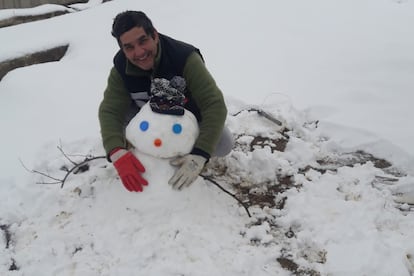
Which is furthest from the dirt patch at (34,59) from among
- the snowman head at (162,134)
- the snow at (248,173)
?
the snowman head at (162,134)

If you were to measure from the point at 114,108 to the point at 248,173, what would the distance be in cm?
83

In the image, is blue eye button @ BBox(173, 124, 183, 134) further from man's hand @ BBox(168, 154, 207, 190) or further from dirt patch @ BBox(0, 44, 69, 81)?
dirt patch @ BBox(0, 44, 69, 81)

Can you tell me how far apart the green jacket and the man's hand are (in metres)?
0.04

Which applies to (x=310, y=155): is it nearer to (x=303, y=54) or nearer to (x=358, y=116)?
(x=358, y=116)

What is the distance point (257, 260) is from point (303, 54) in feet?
7.94

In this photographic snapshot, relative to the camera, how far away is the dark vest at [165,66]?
1.91 metres

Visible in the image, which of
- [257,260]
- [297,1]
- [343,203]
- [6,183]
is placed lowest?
[6,183]

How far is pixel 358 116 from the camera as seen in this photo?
271cm

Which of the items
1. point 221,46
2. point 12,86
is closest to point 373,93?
point 221,46

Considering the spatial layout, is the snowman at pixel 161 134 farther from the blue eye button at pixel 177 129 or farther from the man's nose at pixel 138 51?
the man's nose at pixel 138 51

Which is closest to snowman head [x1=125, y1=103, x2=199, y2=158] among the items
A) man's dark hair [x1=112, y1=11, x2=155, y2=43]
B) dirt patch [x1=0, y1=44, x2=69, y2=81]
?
man's dark hair [x1=112, y1=11, x2=155, y2=43]

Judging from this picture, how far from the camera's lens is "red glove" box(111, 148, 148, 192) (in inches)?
71.0

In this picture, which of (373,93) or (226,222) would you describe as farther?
(373,93)

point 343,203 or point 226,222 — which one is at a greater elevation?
point 343,203
